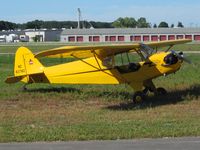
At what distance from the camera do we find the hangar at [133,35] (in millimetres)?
119000

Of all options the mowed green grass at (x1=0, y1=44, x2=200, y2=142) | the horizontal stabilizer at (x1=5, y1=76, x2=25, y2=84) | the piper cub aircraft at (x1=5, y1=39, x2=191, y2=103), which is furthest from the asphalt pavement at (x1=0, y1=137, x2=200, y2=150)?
the horizontal stabilizer at (x1=5, y1=76, x2=25, y2=84)

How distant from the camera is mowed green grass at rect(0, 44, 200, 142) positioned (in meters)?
9.33

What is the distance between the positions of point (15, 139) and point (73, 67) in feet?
27.6

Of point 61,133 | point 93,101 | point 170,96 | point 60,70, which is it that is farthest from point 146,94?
point 61,133

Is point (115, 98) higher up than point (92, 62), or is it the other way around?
point (92, 62)

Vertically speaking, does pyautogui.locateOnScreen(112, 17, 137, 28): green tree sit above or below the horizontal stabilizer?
above

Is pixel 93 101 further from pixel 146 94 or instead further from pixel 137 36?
pixel 137 36

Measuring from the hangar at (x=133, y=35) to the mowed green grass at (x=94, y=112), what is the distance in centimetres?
9919

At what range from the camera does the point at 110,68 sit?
16.3 metres

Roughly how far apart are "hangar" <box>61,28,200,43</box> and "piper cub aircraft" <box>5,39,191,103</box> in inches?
3949

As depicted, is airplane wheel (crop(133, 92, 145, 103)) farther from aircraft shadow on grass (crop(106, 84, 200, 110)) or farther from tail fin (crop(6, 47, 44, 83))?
tail fin (crop(6, 47, 44, 83))

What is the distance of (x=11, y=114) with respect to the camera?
13.0 metres

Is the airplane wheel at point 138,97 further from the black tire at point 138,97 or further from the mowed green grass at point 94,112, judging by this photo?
the mowed green grass at point 94,112

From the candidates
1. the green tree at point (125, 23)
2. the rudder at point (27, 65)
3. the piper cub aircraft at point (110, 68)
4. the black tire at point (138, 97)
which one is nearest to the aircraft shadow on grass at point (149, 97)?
the black tire at point (138, 97)
